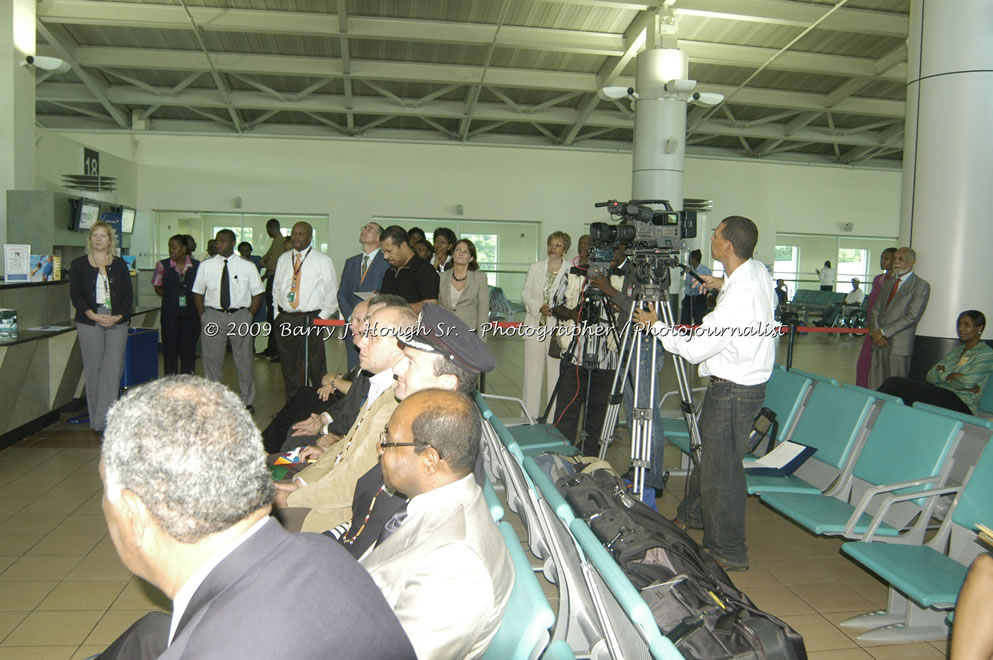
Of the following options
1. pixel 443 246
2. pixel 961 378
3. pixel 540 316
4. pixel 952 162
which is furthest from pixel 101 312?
pixel 952 162

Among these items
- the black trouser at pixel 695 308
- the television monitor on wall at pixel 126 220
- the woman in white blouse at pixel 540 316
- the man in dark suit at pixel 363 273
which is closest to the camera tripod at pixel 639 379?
the woman in white blouse at pixel 540 316

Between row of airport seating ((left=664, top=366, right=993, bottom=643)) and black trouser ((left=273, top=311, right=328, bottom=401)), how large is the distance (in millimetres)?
3850

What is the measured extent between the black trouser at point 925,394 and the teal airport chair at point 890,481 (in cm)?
91

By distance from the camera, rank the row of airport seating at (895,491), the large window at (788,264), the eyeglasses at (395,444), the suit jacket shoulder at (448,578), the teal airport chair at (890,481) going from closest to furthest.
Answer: the suit jacket shoulder at (448,578)
the eyeglasses at (395,444)
the row of airport seating at (895,491)
the teal airport chair at (890,481)
the large window at (788,264)

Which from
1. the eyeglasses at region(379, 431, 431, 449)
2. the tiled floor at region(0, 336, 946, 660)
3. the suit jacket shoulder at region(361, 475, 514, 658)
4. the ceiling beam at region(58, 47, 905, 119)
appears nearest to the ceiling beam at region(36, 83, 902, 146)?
the ceiling beam at region(58, 47, 905, 119)

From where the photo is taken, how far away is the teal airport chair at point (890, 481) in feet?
9.12

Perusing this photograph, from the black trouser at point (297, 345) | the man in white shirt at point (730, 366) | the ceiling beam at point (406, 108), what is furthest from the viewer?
the ceiling beam at point (406, 108)

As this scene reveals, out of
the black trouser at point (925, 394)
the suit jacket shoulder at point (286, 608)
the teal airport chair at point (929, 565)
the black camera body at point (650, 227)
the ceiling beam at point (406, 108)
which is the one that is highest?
the ceiling beam at point (406, 108)

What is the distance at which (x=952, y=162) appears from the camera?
534 cm

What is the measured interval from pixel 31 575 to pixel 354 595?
2.92 metres

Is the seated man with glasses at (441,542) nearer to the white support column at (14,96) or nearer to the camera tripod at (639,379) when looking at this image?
the camera tripod at (639,379)

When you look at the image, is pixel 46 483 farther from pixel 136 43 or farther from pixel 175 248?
pixel 136 43

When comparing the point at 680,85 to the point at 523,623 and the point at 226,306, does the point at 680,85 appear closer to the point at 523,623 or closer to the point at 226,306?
the point at 226,306

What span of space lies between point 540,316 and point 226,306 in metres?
2.78
